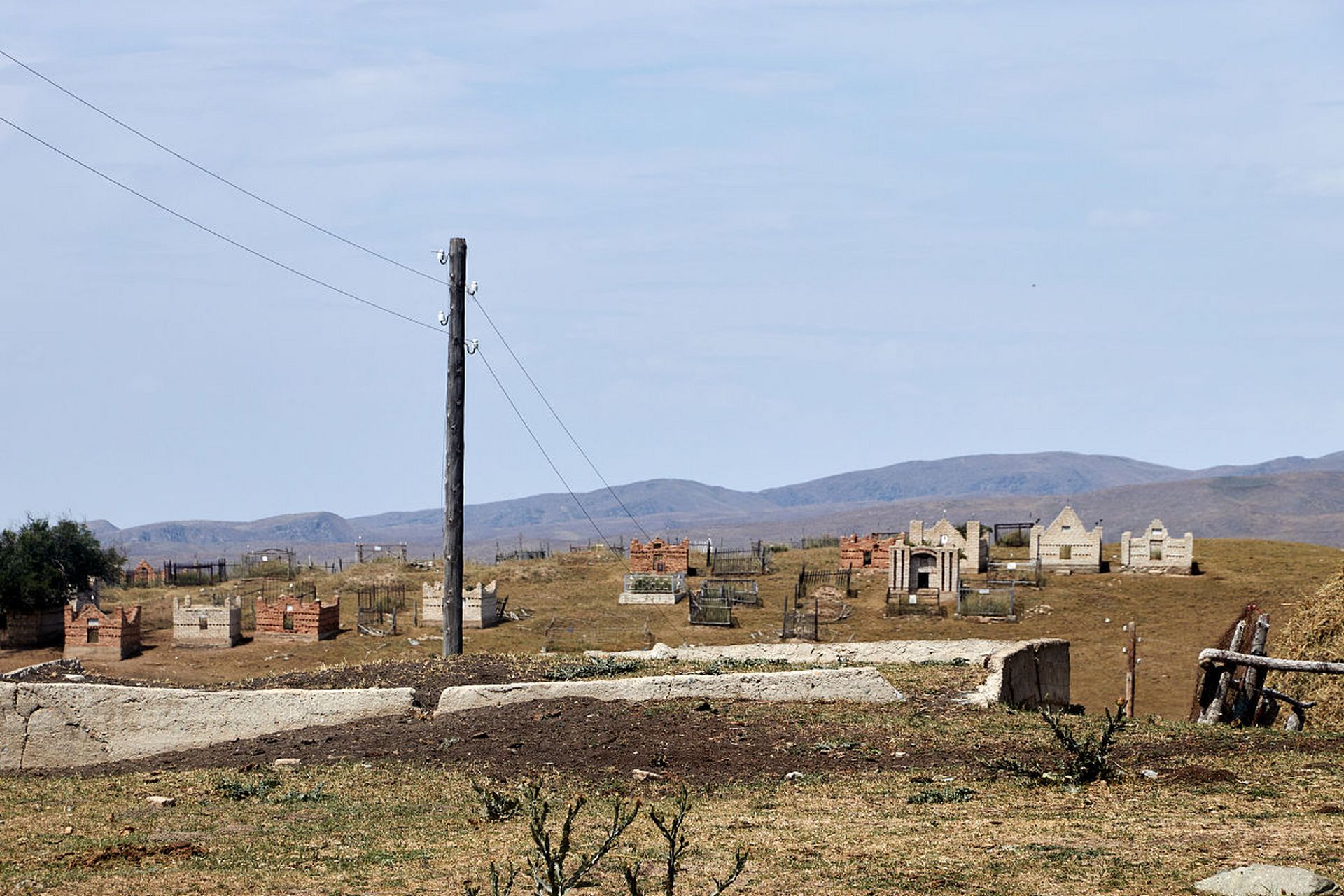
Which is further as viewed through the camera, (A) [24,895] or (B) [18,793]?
(B) [18,793]

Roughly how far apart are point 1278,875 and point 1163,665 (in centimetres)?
2748

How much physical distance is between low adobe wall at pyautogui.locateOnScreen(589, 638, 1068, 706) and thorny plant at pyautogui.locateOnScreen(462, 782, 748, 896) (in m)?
6.78

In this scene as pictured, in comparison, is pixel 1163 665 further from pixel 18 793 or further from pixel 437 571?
pixel 437 571

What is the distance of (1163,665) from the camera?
3319 centimetres

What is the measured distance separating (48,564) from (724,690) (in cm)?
4086

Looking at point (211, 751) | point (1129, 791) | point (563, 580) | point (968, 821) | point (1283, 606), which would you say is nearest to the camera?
point (968, 821)

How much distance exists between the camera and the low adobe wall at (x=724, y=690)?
1536 cm

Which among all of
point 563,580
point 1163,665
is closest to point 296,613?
point 563,580

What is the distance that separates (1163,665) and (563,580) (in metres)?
29.4

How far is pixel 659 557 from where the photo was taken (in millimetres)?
57875

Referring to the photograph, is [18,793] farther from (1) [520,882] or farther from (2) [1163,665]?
(2) [1163,665]

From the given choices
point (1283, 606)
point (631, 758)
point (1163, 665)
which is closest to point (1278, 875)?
point (631, 758)

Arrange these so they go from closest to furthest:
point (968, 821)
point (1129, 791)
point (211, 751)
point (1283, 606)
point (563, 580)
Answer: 1. point (968, 821)
2. point (1129, 791)
3. point (211, 751)
4. point (1283, 606)
5. point (563, 580)

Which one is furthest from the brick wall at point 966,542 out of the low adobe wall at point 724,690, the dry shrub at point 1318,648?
the low adobe wall at point 724,690
